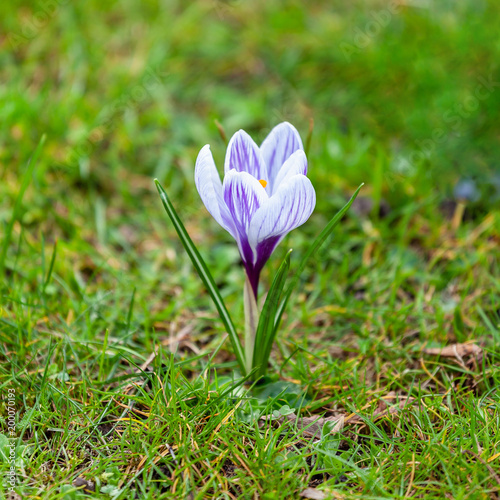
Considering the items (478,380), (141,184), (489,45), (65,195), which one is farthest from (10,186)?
(489,45)

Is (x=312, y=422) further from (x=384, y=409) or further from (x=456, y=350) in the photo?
(x=456, y=350)

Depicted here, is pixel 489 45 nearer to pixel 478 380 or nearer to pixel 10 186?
pixel 478 380

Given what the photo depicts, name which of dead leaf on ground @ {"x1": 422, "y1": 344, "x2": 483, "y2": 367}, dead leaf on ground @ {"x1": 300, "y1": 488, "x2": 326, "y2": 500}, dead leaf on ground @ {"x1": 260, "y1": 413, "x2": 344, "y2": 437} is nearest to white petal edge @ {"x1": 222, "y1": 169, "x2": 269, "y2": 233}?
dead leaf on ground @ {"x1": 260, "y1": 413, "x2": 344, "y2": 437}

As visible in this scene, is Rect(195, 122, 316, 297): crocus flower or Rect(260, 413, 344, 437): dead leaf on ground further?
Rect(260, 413, 344, 437): dead leaf on ground

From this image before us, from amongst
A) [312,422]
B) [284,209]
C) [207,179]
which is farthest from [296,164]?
[312,422]

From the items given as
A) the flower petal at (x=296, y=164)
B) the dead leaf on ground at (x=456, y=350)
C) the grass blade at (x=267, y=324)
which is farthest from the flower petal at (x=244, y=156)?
the dead leaf on ground at (x=456, y=350)

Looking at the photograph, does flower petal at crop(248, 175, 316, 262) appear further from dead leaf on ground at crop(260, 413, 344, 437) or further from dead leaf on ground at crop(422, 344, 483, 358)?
dead leaf on ground at crop(422, 344, 483, 358)
